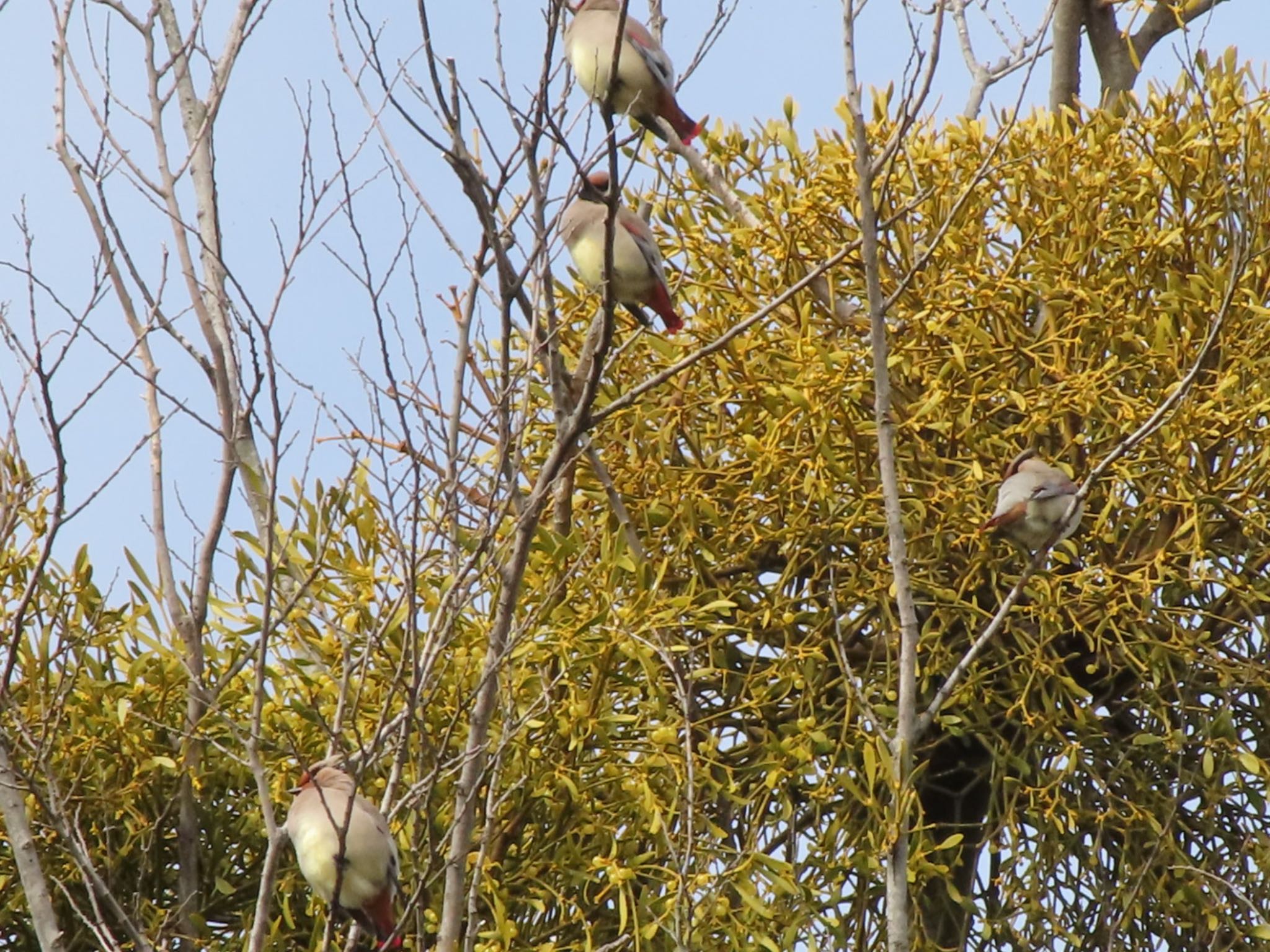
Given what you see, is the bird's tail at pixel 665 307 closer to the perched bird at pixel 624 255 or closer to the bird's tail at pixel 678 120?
the perched bird at pixel 624 255

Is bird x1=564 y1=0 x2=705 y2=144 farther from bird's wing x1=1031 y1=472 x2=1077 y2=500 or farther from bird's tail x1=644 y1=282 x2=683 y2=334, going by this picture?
bird's wing x1=1031 y1=472 x2=1077 y2=500

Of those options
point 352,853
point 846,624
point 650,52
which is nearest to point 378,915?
point 352,853

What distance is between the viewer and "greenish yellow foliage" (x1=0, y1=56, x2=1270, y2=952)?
2.89 m

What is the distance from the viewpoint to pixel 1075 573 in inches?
117

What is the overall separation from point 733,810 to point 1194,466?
97cm

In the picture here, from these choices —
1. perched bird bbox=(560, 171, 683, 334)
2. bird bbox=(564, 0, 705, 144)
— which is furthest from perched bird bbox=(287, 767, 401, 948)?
bird bbox=(564, 0, 705, 144)

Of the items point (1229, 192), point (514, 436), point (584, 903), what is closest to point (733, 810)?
point (584, 903)

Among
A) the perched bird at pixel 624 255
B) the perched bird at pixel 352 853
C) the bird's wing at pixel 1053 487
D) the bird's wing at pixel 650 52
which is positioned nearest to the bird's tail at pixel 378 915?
the perched bird at pixel 352 853

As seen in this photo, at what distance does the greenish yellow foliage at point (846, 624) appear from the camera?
2.89m

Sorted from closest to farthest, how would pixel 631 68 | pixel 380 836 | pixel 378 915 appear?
1. pixel 380 836
2. pixel 378 915
3. pixel 631 68

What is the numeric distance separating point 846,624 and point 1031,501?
1.53 ft

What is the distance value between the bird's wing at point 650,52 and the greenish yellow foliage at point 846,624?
44 centimetres

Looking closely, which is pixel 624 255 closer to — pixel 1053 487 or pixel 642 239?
pixel 642 239

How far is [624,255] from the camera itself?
2.98m
